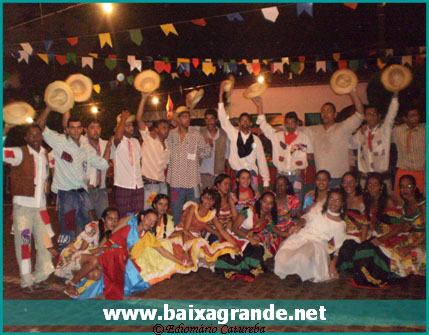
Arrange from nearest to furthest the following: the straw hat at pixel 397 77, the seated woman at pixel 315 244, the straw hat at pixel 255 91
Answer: the seated woman at pixel 315 244, the straw hat at pixel 397 77, the straw hat at pixel 255 91

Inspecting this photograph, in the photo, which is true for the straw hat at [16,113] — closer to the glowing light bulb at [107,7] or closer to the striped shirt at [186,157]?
the striped shirt at [186,157]

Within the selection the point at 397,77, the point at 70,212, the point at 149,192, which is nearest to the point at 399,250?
the point at 397,77

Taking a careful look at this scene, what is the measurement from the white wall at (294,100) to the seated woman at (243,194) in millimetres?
9288

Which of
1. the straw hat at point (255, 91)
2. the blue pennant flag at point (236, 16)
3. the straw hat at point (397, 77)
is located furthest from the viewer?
the blue pennant flag at point (236, 16)

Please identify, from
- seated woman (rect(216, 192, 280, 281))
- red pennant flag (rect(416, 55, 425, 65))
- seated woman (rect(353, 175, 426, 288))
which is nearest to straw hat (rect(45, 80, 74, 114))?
seated woman (rect(216, 192, 280, 281))

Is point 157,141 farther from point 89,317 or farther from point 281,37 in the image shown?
point 281,37

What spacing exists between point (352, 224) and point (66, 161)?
154 inches

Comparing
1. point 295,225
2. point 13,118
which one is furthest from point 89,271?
point 295,225

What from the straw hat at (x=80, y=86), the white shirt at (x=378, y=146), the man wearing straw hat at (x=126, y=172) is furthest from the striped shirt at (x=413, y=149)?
the straw hat at (x=80, y=86)

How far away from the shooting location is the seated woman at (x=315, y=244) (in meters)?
5.13

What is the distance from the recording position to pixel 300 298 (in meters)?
4.52

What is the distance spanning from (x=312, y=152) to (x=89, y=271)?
3876 millimetres

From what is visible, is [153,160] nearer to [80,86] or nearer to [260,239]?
[80,86]

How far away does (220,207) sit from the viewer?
588 cm
